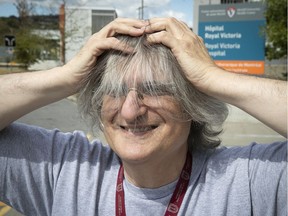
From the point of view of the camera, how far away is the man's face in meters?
1.55

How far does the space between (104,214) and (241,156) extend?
0.65 m

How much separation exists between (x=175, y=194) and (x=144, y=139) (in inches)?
10.8

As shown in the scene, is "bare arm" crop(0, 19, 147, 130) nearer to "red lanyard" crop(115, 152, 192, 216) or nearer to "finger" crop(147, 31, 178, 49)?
"finger" crop(147, 31, 178, 49)

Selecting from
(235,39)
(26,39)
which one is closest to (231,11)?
(235,39)

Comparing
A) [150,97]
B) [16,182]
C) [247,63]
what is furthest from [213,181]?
[247,63]

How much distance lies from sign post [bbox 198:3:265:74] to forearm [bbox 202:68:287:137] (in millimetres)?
11725

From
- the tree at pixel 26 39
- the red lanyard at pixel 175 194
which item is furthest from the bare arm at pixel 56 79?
the tree at pixel 26 39

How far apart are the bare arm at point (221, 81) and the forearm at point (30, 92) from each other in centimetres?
46

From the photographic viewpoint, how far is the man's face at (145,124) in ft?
5.08

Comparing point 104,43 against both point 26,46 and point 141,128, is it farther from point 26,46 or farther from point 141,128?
point 26,46

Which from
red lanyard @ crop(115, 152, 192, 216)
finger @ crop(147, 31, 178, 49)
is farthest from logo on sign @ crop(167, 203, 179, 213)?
finger @ crop(147, 31, 178, 49)

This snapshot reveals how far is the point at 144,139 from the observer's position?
1.56 meters

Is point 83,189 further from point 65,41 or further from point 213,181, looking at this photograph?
point 65,41

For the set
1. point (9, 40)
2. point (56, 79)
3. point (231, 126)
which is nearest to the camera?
point (56, 79)
